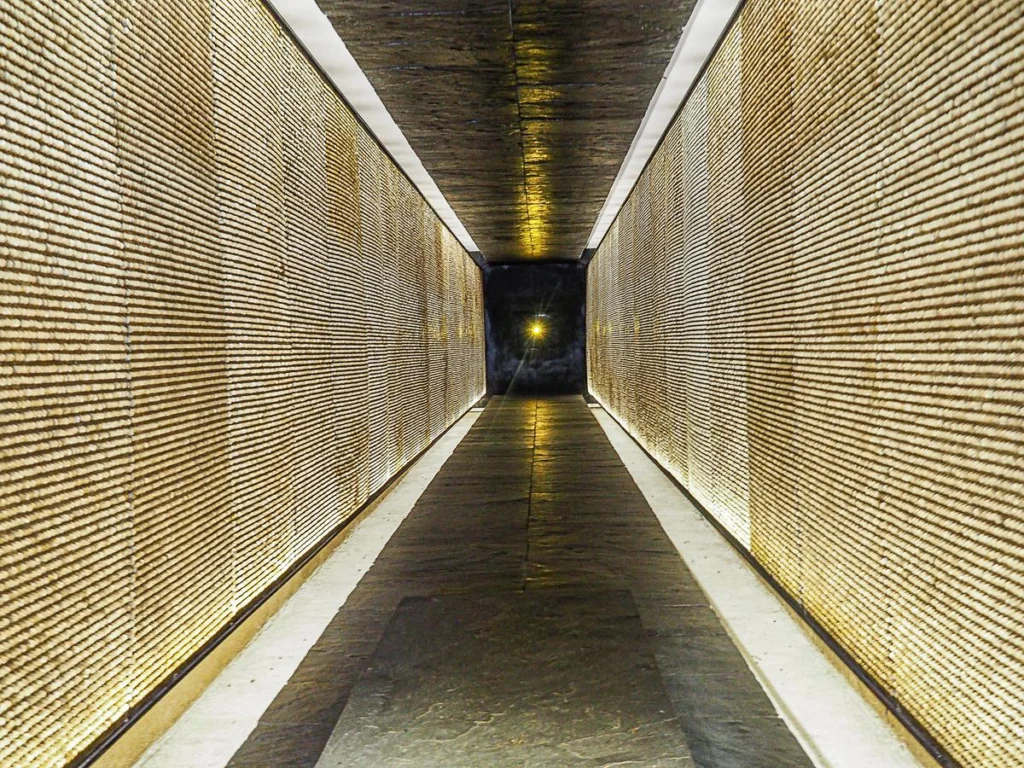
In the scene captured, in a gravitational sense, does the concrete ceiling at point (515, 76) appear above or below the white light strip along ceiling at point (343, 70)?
below

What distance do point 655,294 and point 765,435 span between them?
12.8 feet

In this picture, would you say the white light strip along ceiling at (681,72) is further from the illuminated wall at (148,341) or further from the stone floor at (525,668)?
the stone floor at (525,668)

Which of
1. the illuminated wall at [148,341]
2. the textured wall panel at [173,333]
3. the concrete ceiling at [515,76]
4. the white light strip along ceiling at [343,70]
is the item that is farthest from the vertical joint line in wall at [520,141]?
the textured wall panel at [173,333]

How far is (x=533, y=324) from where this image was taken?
61.8 feet

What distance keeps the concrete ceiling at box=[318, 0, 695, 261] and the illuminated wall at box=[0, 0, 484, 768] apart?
0.60 m

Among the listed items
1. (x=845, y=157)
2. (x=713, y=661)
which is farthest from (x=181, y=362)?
(x=845, y=157)

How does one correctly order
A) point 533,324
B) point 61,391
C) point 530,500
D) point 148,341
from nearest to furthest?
point 61,391 → point 148,341 → point 530,500 → point 533,324

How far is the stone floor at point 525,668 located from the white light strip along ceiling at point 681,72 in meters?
3.29

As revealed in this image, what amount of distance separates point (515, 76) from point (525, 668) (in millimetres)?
3844

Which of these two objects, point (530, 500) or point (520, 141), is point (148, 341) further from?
point (520, 141)

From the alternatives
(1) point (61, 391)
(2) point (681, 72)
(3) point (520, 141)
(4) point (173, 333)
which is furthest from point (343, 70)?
(1) point (61, 391)

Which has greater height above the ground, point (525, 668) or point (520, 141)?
point (520, 141)

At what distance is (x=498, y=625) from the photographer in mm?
3152

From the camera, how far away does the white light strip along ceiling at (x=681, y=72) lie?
4.20 metres
